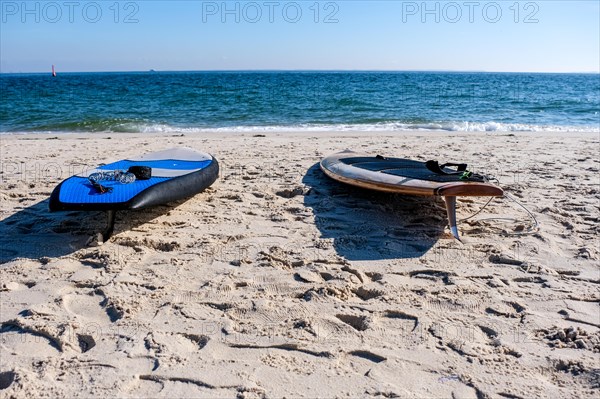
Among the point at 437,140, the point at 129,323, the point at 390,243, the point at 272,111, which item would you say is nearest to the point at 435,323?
the point at 390,243

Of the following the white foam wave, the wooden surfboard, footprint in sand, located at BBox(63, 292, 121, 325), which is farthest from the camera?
the white foam wave

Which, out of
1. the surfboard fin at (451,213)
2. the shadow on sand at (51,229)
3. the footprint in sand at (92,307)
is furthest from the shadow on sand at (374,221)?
the footprint in sand at (92,307)

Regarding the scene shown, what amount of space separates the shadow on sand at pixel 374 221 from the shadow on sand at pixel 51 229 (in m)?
1.54

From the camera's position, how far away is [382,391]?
2195mm

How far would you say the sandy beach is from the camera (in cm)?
229

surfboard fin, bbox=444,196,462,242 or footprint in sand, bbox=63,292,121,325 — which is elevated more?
surfboard fin, bbox=444,196,462,242

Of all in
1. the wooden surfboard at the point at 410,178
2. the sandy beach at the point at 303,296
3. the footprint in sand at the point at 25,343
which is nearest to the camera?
the sandy beach at the point at 303,296

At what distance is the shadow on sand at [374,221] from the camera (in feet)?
12.2

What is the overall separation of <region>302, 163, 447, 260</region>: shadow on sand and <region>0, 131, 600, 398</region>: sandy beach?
0.07ft

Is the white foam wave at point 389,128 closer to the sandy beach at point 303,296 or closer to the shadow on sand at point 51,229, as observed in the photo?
the sandy beach at point 303,296

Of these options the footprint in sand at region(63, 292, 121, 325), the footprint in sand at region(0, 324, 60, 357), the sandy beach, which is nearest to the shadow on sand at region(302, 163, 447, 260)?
the sandy beach

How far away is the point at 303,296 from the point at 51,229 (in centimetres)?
236

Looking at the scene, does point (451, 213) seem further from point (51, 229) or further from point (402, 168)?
point (51, 229)

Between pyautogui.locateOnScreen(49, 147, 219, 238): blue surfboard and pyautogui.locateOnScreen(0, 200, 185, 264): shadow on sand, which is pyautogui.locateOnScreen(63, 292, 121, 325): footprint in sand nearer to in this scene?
pyautogui.locateOnScreen(0, 200, 185, 264): shadow on sand
